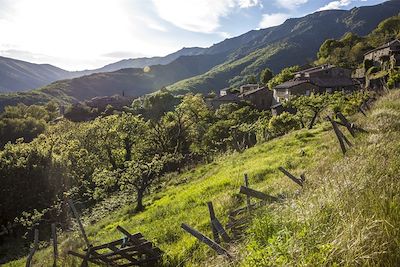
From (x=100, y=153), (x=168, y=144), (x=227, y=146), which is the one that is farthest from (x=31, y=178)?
(x=227, y=146)

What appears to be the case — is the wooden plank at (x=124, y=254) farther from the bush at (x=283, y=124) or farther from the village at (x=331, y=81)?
the village at (x=331, y=81)

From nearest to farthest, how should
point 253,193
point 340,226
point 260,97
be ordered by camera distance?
point 340,226, point 253,193, point 260,97

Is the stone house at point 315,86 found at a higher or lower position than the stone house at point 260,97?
higher

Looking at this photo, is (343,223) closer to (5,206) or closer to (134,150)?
(5,206)

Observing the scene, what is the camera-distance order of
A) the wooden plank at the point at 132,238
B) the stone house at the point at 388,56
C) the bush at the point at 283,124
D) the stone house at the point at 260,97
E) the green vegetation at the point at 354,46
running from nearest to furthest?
the wooden plank at the point at 132,238, the bush at the point at 283,124, the stone house at the point at 388,56, the stone house at the point at 260,97, the green vegetation at the point at 354,46

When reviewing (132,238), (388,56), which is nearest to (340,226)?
(132,238)

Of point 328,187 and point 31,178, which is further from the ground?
point 328,187

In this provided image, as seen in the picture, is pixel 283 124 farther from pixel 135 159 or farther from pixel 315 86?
pixel 315 86

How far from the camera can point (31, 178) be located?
27578 millimetres

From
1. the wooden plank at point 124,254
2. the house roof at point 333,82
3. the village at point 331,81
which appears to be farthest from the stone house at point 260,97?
the wooden plank at point 124,254

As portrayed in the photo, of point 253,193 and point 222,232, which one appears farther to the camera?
point 253,193

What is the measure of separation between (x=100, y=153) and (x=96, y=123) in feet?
12.9

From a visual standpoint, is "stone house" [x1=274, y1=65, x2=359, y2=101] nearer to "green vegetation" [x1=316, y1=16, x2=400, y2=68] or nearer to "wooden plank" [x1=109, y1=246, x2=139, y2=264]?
"green vegetation" [x1=316, y1=16, x2=400, y2=68]

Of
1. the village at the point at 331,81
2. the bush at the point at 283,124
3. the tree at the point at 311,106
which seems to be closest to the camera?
the tree at the point at 311,106
